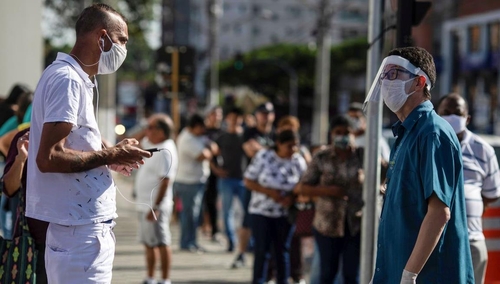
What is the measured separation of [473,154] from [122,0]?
73.1 feet

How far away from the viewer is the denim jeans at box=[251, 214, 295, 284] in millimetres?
8969

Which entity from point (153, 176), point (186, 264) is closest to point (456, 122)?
point (153, 176)

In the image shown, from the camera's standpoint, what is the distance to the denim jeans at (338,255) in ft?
26.0

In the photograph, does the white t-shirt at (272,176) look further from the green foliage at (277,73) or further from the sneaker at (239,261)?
the green foliage at (277,73)

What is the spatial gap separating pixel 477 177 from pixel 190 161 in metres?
6.64

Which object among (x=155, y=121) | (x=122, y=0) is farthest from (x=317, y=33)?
(x=155, y=121)

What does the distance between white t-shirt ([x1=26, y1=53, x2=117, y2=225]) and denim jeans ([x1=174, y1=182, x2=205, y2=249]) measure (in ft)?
27.1

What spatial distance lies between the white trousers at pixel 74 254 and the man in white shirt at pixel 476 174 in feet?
9.85

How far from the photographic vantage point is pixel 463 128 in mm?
6578

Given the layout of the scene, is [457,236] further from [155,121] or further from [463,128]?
[155,121]

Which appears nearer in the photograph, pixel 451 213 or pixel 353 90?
pixel 451 213

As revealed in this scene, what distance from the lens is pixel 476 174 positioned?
6.52 metres

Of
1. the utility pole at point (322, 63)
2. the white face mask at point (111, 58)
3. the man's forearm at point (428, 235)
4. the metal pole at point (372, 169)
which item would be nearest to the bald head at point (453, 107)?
the metal pole at point (372, 169)

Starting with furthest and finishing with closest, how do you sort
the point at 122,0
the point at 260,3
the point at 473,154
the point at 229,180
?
the point at 260,3 → the point at 122,0 → the point at 229,180 → the point at 473,154
